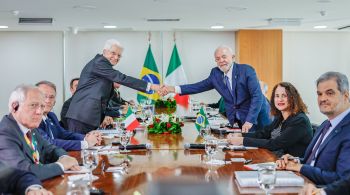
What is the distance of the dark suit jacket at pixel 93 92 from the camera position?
17.1 feet

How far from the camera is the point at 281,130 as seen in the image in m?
3.90

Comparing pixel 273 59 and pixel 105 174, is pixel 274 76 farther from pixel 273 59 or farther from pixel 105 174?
pixel 105 174

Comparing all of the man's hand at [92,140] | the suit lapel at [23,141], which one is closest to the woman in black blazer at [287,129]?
the man's hand at [92,140]

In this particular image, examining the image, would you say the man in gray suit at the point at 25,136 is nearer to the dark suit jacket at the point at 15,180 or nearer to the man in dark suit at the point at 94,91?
the dark suit jacket at the point at 15,180

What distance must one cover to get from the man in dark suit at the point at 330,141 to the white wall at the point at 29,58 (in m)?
9.59

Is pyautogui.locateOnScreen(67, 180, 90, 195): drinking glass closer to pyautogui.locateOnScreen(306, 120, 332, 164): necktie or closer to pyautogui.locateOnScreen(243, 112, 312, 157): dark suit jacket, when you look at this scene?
pyautogui.locateOnScreen(306, 120, 332, 164): necktie

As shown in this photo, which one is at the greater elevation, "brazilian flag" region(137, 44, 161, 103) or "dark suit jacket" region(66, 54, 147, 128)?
"brazilian flag" region(137, 44, 161, 103)

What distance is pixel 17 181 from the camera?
2332mm

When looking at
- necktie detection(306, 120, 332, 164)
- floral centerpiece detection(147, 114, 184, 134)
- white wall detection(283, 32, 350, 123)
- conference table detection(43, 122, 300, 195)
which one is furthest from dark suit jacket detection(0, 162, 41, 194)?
white wall detection(283, 32, 350, 123)

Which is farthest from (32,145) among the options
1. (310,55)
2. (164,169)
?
(310,55)

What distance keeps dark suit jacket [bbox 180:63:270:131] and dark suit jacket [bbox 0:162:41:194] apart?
3207 millimetres

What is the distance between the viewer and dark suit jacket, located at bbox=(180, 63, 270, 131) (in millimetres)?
5312

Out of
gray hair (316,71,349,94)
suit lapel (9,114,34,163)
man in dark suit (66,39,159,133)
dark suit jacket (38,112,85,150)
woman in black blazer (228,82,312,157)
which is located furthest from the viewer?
man in dark suit (66,39,159,133)

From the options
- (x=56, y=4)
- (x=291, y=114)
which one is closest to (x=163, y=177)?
(x=291, y=114)
